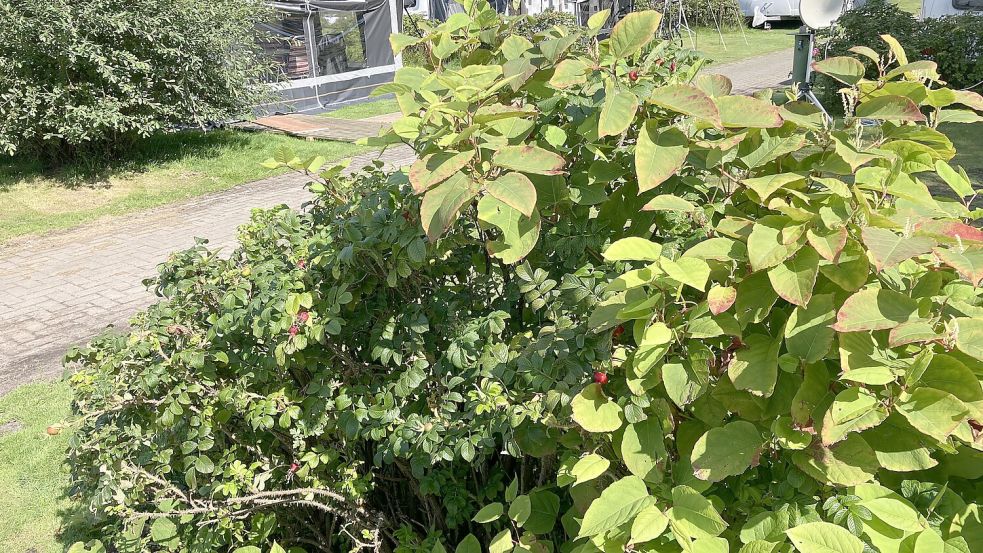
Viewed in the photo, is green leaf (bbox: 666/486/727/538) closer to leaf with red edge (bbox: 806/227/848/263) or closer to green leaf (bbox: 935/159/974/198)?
leaf with red edge (bbox: 806/227/848/263)

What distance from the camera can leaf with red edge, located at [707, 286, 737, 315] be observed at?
1182mm

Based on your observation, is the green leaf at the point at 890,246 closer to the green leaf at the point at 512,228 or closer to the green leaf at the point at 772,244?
the green leaf at the point at 772,244

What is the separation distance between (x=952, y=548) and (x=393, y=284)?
1.22m

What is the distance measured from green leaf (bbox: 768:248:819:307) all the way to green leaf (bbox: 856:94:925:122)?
38 cm

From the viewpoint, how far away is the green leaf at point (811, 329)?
1183 millimetres

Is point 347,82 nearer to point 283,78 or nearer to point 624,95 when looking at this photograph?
point 283,78

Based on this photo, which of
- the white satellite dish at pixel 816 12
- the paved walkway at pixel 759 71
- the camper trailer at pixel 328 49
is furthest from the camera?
the paved walkway at pixel 759 71

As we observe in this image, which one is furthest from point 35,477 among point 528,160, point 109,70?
point 109,70

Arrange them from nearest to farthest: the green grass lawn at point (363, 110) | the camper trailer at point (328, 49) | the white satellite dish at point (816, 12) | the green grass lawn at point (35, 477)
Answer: the green grass lawn at point (35, 477), the white satellite dish at point (816, 12), the camper trailer at point (328, 49), the green grass lawn at point (363, 110)

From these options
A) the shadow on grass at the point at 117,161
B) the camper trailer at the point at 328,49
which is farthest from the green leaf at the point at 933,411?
the camper trailer at the point at 328,49

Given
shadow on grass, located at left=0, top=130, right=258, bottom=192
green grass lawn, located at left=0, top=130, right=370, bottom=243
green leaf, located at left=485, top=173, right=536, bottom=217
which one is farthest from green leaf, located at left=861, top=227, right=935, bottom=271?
shadow on grass, located at left=0, top=130, right=258, bottom=192

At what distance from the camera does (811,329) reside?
1197 millimetres

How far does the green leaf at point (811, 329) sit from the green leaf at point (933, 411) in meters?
0.14

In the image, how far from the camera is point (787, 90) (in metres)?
1.81
